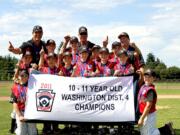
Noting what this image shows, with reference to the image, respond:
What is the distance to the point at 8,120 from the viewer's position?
14492 millimetres

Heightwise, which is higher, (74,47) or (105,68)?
(74,47)

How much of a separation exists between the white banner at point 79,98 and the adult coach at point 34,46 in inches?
37.3

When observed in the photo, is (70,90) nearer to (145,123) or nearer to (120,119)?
(120,119)

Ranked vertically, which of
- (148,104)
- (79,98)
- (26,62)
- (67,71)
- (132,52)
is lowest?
(148,104)

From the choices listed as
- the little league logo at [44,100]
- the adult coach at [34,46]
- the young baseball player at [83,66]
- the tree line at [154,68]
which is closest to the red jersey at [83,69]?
the young baseball player at [83,66]

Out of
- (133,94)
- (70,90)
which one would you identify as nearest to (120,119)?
(133,94)

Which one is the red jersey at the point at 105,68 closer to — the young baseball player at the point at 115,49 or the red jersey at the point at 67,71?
the young baseball player at the point at 115,49

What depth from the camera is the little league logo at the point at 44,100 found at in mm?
9453

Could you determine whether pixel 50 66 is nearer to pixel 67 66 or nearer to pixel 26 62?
pixel 67 66

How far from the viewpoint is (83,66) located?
32.2 ft

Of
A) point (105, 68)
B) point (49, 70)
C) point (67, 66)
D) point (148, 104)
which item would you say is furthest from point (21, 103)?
point (148, 104)

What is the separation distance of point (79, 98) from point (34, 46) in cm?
192

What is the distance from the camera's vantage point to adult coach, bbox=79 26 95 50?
10312 millimetres

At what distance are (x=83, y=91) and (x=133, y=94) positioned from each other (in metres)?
1.15
